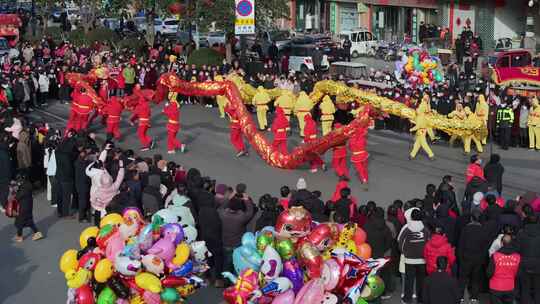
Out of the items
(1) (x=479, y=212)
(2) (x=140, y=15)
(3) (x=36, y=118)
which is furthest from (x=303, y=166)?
(2) (x=140, y=15)

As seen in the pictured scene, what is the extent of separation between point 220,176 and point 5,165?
4877 mm

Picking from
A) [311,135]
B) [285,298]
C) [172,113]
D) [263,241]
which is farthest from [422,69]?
[285,298]

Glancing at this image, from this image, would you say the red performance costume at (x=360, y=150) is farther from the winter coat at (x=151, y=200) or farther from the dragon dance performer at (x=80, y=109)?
the dragon dance performer at (x=80, y=109)

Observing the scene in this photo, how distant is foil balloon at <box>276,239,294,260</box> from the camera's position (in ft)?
35.9

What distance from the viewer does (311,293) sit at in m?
10.3

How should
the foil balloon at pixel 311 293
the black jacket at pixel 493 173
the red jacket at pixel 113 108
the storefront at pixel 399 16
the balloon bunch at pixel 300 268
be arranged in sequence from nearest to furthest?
the foil balloon at pixel 311 293 < the balloon bunch at pixel 300 268 < the black jacket at pixel 493 173 < the red jacket at pixel 113 108 < the storefront at pixel 399 16

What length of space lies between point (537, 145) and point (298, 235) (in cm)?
1351

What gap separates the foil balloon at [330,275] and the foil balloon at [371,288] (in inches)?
31.5

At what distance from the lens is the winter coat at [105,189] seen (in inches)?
617

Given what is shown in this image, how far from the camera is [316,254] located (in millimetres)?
10695

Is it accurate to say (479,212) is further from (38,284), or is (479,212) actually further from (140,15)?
(140,15)

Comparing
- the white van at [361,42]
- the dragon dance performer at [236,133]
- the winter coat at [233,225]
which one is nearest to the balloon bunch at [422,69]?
the white van at [361,42]

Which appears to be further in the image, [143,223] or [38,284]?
[38,284]

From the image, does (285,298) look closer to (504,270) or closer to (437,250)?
(437,250)
